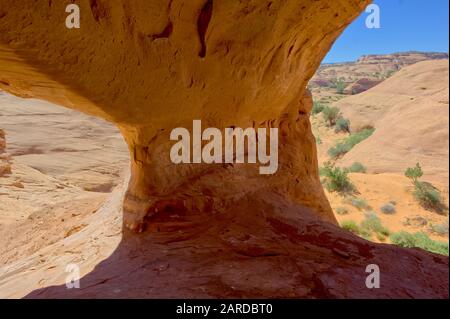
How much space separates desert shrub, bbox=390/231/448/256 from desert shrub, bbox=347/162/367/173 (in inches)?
208

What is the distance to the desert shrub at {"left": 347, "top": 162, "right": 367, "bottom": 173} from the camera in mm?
12547

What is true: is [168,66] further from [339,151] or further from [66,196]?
[339,151]

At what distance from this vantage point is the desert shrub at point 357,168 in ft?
41.2

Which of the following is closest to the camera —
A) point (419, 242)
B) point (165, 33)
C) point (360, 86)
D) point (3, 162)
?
point (165, 33)

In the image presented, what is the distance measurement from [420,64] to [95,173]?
23.6 metres

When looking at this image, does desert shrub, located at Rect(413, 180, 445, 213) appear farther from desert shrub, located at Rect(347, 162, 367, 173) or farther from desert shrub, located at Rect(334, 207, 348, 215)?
desert shrub, located at Rect(347, 162, 367, 173)

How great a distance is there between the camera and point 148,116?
2.97 metres

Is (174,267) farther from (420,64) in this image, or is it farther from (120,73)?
(420,64)

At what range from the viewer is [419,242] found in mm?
7004

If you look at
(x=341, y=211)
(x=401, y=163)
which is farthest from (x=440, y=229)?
(x=401, y=163)

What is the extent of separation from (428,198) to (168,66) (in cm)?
893
